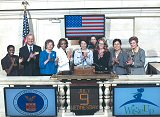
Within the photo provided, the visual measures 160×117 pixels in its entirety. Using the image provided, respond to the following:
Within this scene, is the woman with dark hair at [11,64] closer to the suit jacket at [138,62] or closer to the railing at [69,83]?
the railing at [69,83]

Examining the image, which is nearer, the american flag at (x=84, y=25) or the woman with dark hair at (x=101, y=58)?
the woman with dark hair at (x=101, y=58)

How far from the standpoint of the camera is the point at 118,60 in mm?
8445

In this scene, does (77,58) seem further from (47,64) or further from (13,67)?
(13,67)

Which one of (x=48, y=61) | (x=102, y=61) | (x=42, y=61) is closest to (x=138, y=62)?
(x=102, y=61)

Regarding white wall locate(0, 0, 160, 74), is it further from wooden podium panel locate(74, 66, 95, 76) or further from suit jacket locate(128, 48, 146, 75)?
wooden podium panel locate(74, 66, 95, 76)

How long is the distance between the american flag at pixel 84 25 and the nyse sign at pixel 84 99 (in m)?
5.01

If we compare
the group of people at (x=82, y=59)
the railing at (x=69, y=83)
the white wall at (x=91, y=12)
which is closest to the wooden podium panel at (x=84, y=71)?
the railing at (x=69, y=83)

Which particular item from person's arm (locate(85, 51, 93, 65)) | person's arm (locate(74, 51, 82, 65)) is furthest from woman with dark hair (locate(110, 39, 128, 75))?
person's arm (locate(74, 51, 82, 65))

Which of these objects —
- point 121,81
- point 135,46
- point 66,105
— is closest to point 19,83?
point 66,105

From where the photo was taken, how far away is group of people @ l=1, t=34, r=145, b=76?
8.40 m

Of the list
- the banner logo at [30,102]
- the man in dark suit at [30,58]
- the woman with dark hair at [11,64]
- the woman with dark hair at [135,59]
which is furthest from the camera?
the woman with dark hair at [11,64]

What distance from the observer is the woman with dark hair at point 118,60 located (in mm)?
8430

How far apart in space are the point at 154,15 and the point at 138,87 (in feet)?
20.8

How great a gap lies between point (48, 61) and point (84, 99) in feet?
5.29
